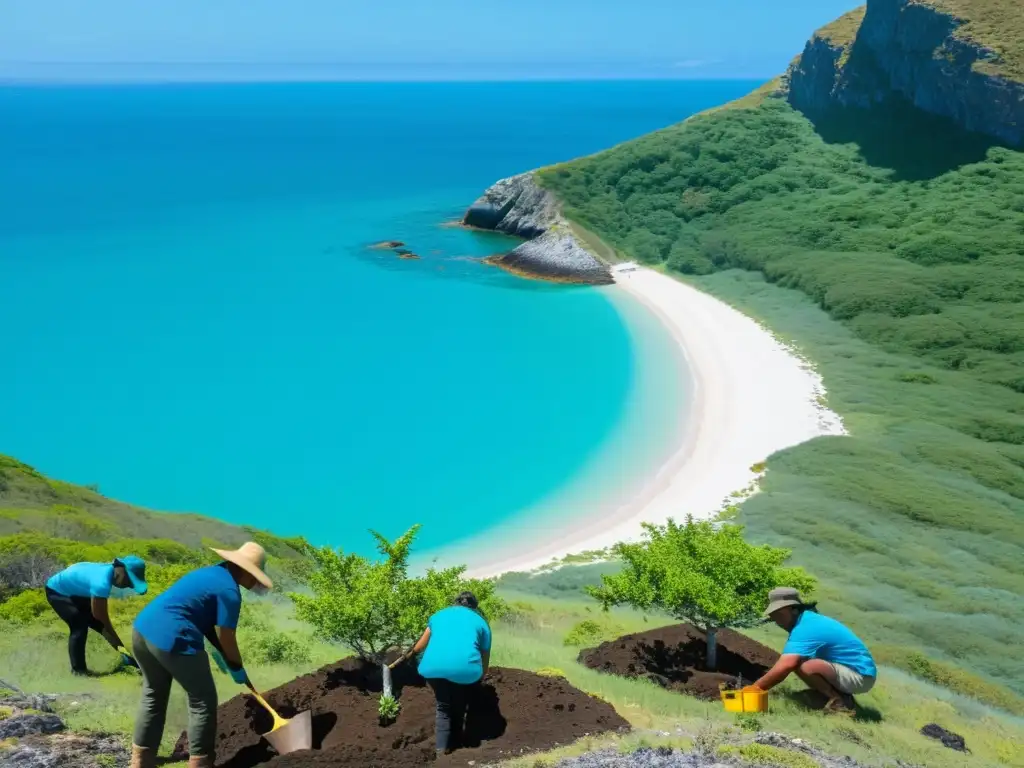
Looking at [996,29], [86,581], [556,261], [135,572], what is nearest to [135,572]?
[135,572]

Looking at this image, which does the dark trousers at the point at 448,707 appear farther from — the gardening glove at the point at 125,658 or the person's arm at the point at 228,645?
the gardening glove at the point at 125,658

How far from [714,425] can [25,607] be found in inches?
1122

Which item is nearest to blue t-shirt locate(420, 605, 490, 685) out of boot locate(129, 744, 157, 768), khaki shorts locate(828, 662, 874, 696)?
boot locate(129, 744, 157, 768)

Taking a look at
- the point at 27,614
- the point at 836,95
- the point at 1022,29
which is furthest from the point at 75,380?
the point at 836,95

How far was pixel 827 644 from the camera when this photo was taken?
10.4 metres

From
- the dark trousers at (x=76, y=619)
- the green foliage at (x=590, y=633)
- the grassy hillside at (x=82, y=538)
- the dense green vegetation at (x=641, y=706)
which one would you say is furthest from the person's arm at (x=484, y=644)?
the grassy hillside at (x=82, y=538)

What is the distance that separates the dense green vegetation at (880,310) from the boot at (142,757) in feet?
48.6

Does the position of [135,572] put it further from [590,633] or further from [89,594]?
[590,633]

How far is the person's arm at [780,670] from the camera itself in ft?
33.2

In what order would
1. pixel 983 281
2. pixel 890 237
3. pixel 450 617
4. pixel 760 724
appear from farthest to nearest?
1. pixel 890 237
2. pixel 983 281
3. pixel 760 724
4. pixel 450 617

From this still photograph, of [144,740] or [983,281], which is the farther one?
[983,281]

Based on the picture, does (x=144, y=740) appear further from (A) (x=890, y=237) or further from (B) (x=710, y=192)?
(B) (x=710, y=192)

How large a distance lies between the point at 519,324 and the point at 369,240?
28.9 metres

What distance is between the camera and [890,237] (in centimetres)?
6009
